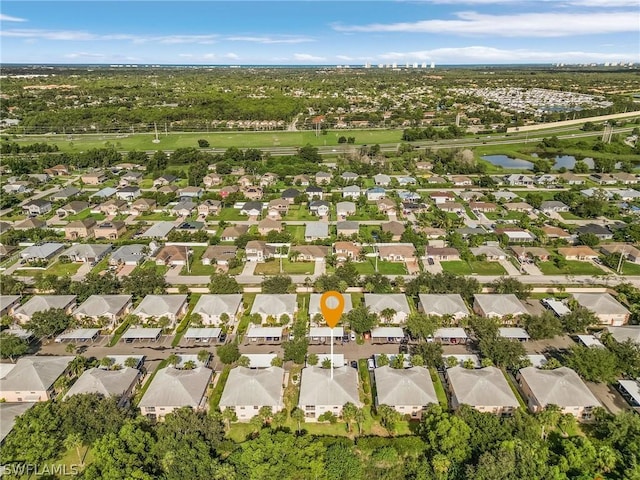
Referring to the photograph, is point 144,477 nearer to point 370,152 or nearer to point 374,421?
point 374,421

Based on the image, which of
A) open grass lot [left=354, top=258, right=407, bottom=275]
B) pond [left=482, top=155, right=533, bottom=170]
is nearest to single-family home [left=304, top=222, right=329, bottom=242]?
open grass lot [left=354, top=258, right=407, bottom=275]

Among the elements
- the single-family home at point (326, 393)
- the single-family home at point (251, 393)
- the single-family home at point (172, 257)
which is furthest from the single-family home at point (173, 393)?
the single-family home at point (172, 257)

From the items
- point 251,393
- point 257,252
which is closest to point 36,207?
point 257,252

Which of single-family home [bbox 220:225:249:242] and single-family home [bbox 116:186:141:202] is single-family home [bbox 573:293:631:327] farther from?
single-family home [bbox 116:186:141:202]

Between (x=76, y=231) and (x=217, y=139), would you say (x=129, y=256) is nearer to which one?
(x=76, y=231)

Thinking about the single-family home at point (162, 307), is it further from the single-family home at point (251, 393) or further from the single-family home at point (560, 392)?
the single-family home at point (560, 392)

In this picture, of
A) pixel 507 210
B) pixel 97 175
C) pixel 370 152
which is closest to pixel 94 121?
pixel 97 175
